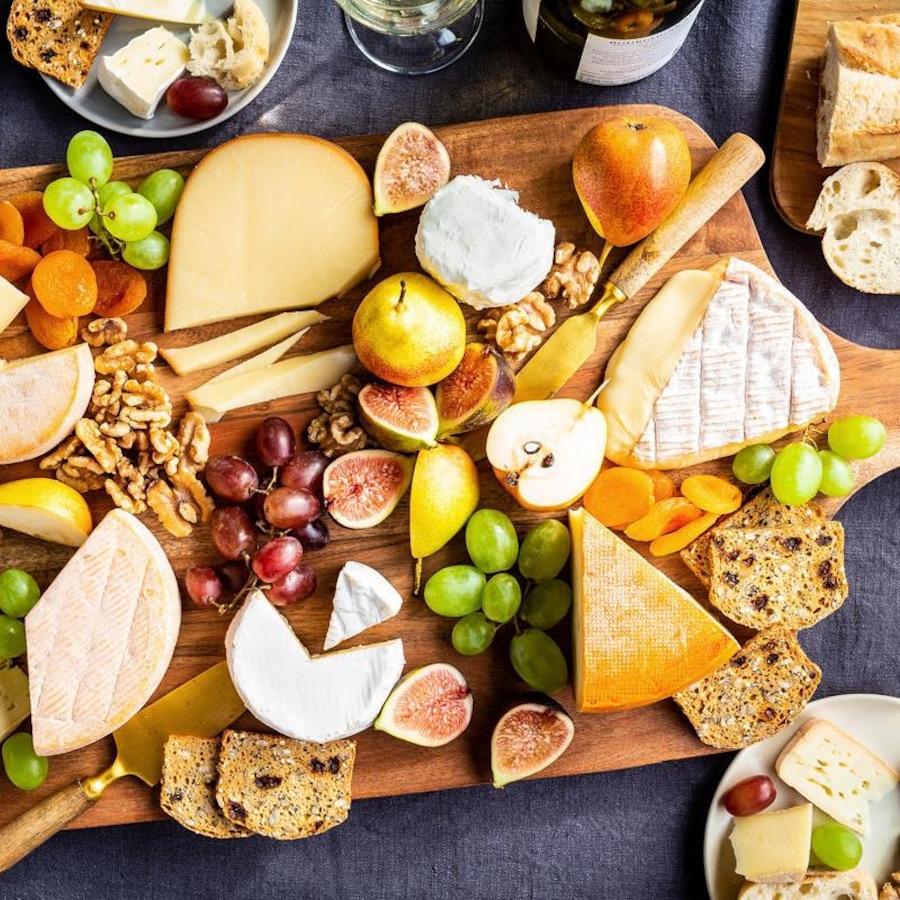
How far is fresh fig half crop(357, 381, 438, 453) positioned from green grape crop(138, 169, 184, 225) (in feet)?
1.83

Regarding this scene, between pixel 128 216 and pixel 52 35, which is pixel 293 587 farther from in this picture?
pixel 52 35

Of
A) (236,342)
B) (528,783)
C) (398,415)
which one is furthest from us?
(528,783)

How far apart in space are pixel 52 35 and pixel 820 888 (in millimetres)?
2423

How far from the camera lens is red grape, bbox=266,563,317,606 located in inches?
76.7

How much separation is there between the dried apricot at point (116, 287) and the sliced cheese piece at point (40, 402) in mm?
116

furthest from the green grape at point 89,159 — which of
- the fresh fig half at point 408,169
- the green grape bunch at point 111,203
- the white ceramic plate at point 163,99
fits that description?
the fresh fig half at point 408,169

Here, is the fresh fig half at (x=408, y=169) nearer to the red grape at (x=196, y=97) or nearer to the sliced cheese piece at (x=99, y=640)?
the red grape at (x=196, y=97)

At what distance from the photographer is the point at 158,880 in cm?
217

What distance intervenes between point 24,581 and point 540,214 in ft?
4.33

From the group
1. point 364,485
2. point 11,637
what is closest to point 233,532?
point 364,485

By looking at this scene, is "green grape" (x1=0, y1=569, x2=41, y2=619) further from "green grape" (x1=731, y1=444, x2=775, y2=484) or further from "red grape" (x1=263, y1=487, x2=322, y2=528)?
"green grape" (x1=731, y1=444, x2=775, y2=484)

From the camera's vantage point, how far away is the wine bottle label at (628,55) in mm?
1812

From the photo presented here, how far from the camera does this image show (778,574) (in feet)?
6.46

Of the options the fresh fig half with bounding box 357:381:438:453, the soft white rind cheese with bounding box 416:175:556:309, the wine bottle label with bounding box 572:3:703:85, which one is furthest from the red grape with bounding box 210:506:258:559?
the wine bottle label with bounding box 572:3:703:85
